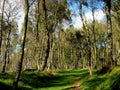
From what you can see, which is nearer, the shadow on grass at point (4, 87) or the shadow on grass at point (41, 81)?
the shadow on grass at point (4, 87)

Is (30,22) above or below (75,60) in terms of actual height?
above

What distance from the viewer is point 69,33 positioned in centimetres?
12031

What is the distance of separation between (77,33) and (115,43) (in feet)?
65.9

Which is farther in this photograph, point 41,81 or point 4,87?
point 41,81

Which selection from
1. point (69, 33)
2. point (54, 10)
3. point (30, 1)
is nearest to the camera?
point (30, 1)

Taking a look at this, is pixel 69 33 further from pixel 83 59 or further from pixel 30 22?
pixel 30 22

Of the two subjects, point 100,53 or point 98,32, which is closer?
point 98,32

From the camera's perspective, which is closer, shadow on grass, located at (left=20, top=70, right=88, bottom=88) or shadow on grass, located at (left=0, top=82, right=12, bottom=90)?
shadow on grass, located at (left=0, top=82, right=12, bottom=90)

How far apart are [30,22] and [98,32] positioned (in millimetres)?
34099

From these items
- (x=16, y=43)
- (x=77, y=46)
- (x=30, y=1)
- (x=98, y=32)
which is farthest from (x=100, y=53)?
(x=30, y=1)

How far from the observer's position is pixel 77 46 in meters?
126

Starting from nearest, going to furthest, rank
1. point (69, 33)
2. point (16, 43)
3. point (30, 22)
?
1. point (30, 22)
2. point (16, 43)
3. point (69, 33)

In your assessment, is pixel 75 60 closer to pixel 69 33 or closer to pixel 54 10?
pixel 69 33

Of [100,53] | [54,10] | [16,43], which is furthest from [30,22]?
[100,53]
